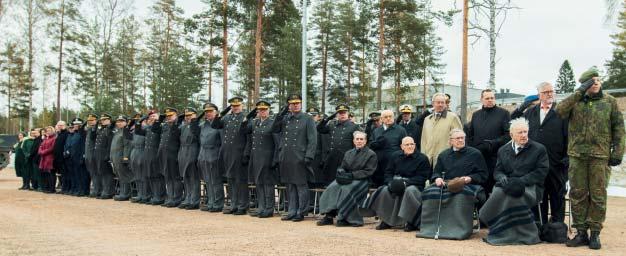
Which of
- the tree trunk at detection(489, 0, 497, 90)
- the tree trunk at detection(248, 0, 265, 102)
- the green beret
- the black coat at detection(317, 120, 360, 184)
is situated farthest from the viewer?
the tree trunk at detection(248, 0, 265, 102)

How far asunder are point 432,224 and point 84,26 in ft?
105

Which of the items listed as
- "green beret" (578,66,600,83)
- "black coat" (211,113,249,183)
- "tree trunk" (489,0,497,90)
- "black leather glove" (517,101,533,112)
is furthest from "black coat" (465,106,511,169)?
"tree trunk" (489,0,497,90)

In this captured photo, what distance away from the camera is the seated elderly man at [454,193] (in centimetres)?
725

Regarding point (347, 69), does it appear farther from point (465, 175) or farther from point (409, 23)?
point (465, 175)

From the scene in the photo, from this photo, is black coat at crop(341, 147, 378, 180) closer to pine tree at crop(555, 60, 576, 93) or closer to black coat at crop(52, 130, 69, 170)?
black coat at crop(52, 130, 69, 170)

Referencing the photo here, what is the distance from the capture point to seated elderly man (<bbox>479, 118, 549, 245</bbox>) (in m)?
6.80

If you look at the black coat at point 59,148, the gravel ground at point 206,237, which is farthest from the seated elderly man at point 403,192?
the black coat at point 59,148

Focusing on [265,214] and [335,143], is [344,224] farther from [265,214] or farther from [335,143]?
[335,143]

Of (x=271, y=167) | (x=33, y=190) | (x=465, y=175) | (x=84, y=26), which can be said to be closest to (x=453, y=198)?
(x=465, y=175)

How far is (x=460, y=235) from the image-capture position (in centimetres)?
714

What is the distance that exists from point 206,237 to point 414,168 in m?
2.75

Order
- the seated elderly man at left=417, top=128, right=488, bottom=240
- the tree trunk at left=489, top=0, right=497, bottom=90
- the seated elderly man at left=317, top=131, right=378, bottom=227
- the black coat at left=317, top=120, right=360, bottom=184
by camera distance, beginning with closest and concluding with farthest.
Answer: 1. the seated elderly man at left=417, top=128, right=488, bottom=240
2. the seated elderly man at left=317, top=131, right=378, bottom=227
3. the black coat at left=317, top=120, right=360, bottom=184
4. the tree trunk at left=489, top=0, right=497, bottom=90

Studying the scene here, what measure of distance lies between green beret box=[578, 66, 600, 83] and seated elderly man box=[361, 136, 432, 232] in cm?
227

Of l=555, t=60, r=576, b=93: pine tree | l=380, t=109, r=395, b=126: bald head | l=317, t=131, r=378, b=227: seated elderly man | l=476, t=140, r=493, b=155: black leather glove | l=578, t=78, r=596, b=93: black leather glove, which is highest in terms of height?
l=555, t=60, r=576, b=93: pine tree
